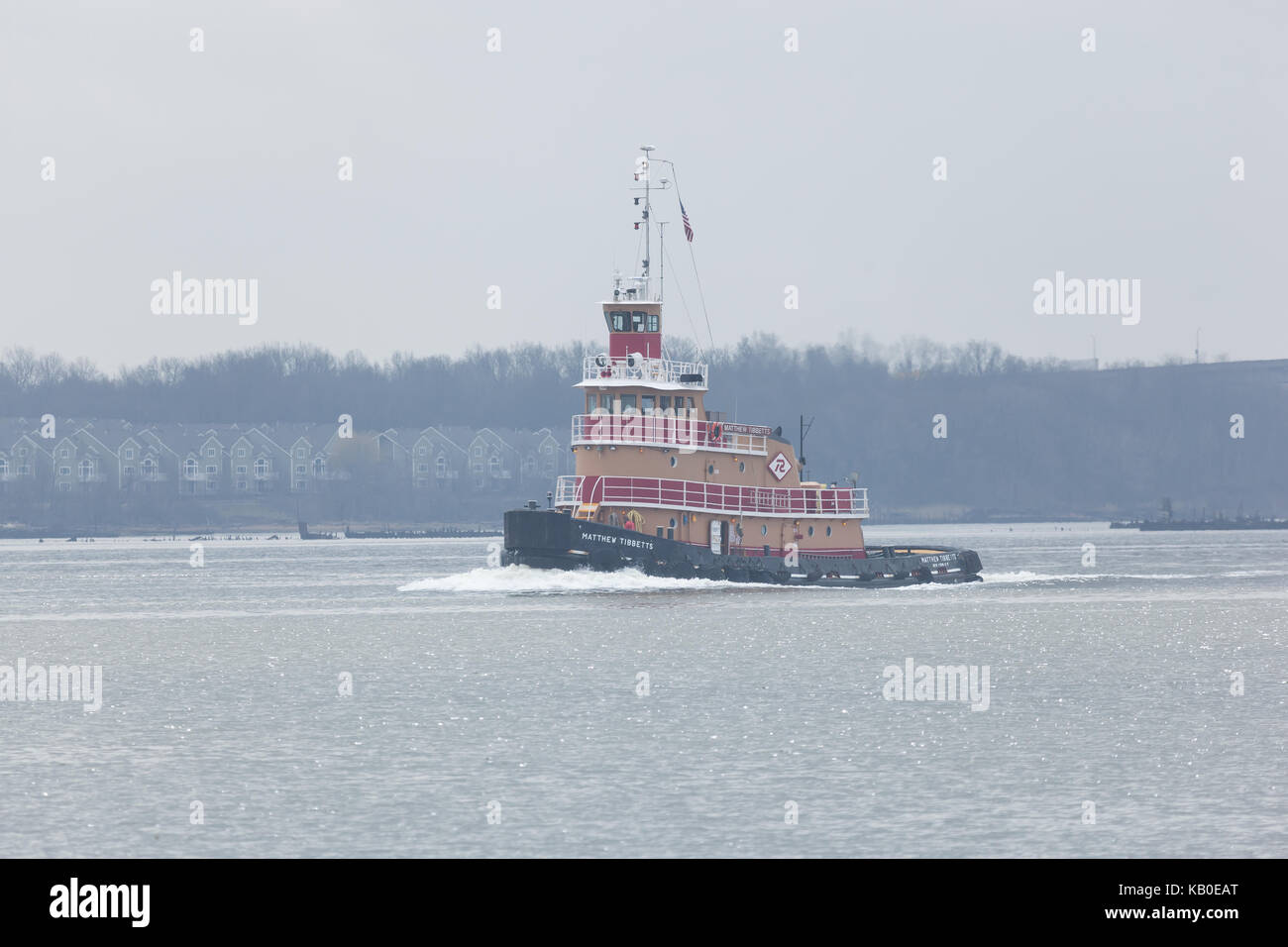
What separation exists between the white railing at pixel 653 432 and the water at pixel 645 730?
4968 mm

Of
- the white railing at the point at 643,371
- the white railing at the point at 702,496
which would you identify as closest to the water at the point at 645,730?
the white railing at the point at 702,496

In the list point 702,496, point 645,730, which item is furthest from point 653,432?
point 645,730

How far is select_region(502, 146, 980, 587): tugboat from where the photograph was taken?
204 ft

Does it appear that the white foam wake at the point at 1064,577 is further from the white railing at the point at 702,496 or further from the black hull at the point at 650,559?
the white railing at the point at 702,496

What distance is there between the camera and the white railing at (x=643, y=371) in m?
63.6

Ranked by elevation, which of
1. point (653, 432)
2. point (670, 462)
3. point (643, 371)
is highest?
point (643, 371)

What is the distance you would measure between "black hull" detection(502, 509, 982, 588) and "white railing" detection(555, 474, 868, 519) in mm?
1354

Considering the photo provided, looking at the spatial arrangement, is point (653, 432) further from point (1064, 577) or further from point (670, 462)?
point (1064, 577)

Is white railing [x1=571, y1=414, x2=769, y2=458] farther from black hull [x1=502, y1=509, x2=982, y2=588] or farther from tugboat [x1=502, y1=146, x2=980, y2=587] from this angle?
black hull [x1=502, y1=509, x2=982, y2=588]

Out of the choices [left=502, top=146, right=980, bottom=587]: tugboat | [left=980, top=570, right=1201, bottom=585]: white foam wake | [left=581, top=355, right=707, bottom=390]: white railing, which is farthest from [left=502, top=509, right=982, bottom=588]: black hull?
[left=980, top=570, right=1201, bottom=585]: white foam wake

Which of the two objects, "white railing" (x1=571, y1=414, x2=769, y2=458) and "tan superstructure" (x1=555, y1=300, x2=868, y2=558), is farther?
"tan superstructure" (x1=555, y1=300, x2=868, y2=558)

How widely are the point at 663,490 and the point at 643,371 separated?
4.46m

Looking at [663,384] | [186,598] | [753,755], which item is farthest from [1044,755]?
[186,598]

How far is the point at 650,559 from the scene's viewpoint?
62406mm
